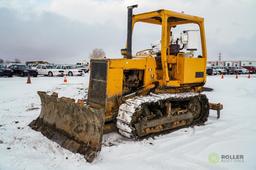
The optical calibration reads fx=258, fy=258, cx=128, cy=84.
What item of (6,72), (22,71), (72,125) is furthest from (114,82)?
(22,71)

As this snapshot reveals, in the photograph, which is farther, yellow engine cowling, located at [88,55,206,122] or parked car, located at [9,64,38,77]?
parked car, located at [9,64,38,77]

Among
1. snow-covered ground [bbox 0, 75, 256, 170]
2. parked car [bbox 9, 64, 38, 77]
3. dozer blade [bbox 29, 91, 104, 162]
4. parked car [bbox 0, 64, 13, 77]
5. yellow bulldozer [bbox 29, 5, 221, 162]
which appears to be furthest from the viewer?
parked car [bbox 9, 64, 38, 77]

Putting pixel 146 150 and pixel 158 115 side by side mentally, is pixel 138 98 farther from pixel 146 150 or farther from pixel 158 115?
pixel 146 150

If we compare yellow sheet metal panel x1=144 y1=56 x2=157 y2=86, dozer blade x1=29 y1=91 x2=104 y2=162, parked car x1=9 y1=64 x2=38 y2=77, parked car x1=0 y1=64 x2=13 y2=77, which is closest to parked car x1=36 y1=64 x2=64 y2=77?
parked car x1=9 y1=64 x2=38 y2=77

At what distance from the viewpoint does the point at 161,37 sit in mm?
6672

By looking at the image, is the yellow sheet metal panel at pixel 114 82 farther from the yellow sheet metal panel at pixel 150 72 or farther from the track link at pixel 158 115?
the yellow sheet metal panel at pixel 150 72

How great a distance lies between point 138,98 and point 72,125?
1675 mm

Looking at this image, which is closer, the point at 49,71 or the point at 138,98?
the point at 138,98

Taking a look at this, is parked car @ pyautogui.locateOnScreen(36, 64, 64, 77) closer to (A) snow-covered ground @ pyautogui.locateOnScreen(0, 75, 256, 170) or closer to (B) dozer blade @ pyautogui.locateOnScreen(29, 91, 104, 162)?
(A) snow-covered ground @ pyautogui.locateOnScreen(0, 75, 256, 170)

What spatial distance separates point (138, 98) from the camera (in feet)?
20.5

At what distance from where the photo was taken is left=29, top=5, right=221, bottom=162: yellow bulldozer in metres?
5.66

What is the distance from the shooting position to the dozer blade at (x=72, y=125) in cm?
508

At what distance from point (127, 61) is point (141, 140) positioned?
1948 mm

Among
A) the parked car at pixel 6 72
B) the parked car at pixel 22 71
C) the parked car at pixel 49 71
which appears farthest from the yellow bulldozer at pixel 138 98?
the parked car at pixel 49 71
